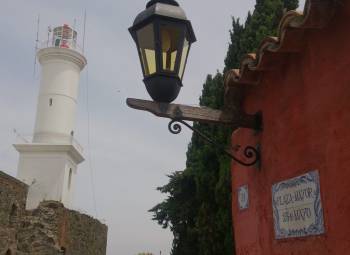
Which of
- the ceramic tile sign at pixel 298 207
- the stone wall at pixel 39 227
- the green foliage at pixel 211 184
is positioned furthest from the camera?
the stone wall at pixel 39 227

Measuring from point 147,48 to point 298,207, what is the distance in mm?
1536

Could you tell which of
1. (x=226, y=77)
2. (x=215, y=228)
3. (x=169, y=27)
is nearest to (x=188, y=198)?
(x=215, y=228)

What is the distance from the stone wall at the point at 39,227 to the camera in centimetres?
1775

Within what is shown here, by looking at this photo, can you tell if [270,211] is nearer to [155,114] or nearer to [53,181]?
[155,114]

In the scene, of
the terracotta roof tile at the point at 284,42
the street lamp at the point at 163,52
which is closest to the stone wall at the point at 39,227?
the terracotta roof tile at the point at 284,42

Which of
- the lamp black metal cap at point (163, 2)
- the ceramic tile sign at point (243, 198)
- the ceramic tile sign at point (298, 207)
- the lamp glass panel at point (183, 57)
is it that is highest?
the lamp black metal cap at point (163, 2)

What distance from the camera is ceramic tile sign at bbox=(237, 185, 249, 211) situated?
418 centimetres

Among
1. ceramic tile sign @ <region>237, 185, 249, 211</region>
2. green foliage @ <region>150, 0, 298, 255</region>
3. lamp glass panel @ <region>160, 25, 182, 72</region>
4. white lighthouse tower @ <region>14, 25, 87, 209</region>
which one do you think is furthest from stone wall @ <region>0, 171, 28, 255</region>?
lamp glass panel @ <region>160, 25, 182, 72</region>

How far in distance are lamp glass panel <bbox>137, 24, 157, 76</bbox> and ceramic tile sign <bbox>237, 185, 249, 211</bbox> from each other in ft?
5.19

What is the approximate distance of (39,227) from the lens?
69.2 feet

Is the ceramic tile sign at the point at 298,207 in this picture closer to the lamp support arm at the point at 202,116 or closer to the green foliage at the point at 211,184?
the lamp support arm at the point at 202,116

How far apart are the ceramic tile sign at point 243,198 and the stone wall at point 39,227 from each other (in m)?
14.3

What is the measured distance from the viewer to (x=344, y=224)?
2586 millimetres

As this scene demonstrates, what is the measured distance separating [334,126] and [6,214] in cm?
1711
